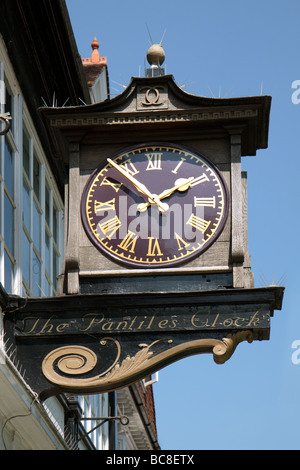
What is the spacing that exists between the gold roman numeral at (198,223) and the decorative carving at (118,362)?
1.09 m

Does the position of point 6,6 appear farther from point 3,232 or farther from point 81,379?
point 81,379

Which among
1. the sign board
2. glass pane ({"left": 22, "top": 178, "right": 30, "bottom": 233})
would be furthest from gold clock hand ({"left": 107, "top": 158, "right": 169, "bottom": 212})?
glass pane ({"left": 22, "top": 178, "right": 30, "bottom": 233})

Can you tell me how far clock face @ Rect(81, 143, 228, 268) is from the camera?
11938mm

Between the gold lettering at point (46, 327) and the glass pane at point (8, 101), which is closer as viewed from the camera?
the gold lettering at point (46, 327)

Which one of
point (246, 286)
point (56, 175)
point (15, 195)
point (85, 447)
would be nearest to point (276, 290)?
point (246, 286)

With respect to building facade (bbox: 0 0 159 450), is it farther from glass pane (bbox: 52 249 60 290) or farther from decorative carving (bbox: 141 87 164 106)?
decorative carving (bbox: 141 87 164 106)

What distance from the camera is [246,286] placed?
11.7 m

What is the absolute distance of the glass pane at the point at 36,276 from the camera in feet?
48.9

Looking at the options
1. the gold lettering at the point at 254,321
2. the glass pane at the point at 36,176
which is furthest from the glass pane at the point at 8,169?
the gold lettering at the point at 254,321

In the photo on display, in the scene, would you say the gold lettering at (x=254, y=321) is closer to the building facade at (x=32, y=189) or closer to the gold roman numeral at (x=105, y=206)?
the gold roman numeral at (x=105, y=206)

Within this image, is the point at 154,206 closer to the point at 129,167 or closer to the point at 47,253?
the point at 129,167

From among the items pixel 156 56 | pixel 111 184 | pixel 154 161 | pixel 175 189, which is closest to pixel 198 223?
pixel 175 189

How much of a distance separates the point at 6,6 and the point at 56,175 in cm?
310
